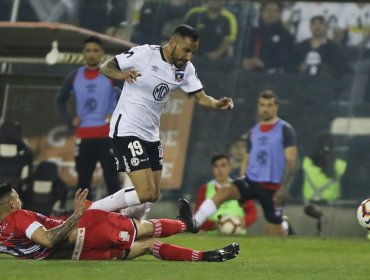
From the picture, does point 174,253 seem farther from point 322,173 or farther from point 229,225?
point 322,173

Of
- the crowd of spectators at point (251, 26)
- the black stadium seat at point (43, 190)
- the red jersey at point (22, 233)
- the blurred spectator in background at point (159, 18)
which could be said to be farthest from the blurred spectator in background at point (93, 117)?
the red jersey at point (22, 233)

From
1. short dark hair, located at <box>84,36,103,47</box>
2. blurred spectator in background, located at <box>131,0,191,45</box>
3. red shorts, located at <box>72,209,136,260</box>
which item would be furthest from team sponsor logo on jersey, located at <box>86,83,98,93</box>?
red shorts, located at <box>72,209,136,260</box>

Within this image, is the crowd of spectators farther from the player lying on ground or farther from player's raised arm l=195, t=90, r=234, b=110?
the player lying on ground

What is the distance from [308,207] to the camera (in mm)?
17875

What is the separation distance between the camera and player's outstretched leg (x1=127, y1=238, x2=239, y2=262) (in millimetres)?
11828

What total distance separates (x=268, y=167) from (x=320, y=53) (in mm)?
2696

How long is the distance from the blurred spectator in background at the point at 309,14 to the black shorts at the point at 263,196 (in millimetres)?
3086

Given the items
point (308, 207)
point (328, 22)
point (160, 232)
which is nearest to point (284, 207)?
point (308, 207)

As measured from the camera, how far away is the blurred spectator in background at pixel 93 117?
17000 mm

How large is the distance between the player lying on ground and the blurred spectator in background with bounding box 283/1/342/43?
7743 millimetres

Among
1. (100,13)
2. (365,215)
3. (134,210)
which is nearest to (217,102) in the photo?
(134,210)

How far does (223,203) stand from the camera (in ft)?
57.6

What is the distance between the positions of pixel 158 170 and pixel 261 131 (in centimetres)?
433

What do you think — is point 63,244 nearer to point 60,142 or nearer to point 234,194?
point 234,194
